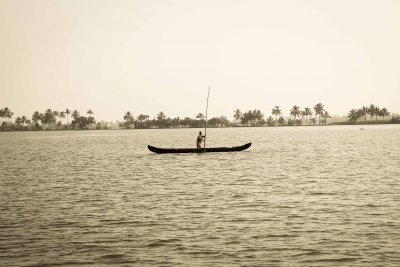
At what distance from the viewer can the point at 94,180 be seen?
128 ft

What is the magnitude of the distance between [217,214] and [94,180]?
18676 mm

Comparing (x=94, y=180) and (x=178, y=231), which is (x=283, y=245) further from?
(x=94, y=180)

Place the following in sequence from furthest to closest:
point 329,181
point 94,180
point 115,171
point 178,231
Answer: point 115,171 < point 94,180 < point 329,181 < point 178,231

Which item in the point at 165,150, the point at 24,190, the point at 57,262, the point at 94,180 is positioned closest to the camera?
the point at 57,262

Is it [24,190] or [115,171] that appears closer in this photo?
[24,190]

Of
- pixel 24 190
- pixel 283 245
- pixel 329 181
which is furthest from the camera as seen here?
pixel 329 181

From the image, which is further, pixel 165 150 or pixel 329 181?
pixel 165 150

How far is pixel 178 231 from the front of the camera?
1961cm

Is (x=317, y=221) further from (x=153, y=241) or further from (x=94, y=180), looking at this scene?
(x=94, y=180)

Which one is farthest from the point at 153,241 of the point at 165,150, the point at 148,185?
the point at 165,150

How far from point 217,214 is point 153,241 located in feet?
18.0

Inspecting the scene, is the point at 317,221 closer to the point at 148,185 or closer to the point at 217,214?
the point at 217,214

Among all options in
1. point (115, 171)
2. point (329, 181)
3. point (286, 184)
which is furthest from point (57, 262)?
point (115, 171)

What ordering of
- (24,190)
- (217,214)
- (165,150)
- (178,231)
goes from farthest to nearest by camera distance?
(165,150)
(24,190)
(217,214)
(178,231)
